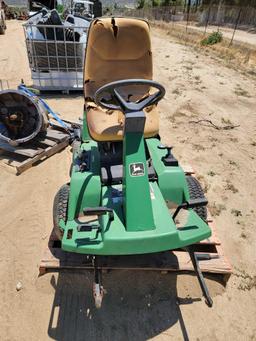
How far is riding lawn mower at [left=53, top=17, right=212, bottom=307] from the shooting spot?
2016 mm

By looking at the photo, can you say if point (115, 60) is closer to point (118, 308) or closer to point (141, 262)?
point (141, 262)

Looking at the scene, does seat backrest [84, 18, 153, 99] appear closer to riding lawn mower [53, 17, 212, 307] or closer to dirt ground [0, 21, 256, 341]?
riding lawn mower [53, 17, 212, 307]

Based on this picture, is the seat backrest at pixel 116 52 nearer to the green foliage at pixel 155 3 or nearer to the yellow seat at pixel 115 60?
the yellow seat at pixel 115 60

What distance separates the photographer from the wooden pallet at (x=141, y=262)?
245 centimetres

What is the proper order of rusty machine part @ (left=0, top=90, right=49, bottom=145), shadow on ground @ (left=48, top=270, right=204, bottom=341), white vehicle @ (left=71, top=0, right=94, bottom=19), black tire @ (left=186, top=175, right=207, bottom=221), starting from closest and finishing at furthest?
shadow on ground @ (left=48, top=270, right=204, bottom=341) → black tire @ (left=186, top=175, right=207, bottom=221) → rusty machine part @ (left=0, top=90, right=49, bottom=145) → white vehicle @ (left=71, top=0, right=94, bottom=19)

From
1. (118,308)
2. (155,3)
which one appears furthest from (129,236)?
(155,3)

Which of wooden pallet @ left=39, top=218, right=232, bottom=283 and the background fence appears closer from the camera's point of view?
wooden pallet @ left=39, top=218, right=232, bottom=283

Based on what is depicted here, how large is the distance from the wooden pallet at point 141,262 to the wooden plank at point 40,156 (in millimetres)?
1798

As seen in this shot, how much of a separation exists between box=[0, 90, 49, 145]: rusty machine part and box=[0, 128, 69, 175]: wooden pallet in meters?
0.17

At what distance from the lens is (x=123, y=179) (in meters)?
2.22

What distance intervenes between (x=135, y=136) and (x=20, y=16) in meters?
35.9

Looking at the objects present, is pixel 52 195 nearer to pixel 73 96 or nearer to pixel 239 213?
pixel 239 213

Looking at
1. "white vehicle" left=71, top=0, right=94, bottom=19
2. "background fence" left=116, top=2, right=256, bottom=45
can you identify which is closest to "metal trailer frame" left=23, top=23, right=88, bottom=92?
"white vehicle" left=71, top=0, right=94, bottom=19

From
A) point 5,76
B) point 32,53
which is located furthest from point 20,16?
point 32,53
